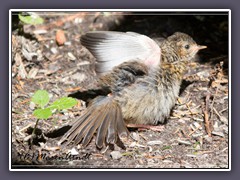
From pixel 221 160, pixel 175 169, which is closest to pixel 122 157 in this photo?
pixel 175 169

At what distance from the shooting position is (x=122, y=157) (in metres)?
5.40

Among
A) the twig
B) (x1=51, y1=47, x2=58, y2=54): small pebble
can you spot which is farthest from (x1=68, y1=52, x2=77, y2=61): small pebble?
the twig

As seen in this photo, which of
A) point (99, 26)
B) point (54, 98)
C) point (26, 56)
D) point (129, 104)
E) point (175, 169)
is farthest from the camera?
point (99, 26)

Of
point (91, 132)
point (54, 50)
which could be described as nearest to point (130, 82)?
point (91, 132)

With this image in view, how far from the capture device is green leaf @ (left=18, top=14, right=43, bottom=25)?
6.52 meters

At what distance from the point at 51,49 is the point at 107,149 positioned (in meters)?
2.02

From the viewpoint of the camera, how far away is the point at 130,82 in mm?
5664

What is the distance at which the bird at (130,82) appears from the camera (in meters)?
5.43

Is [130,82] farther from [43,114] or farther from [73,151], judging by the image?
[43,114]

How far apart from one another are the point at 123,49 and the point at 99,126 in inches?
36.5

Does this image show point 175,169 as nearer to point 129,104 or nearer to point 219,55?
point 129,104

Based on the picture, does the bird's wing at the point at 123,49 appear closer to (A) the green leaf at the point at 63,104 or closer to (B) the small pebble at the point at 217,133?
(A) the green leaf at the point at 63,104

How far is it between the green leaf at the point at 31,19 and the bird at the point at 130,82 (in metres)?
0.94

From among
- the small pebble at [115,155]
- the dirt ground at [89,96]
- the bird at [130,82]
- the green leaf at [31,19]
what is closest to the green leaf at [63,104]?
the bird at [130,82]
